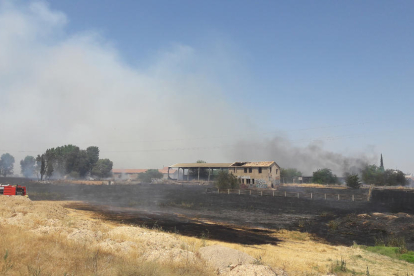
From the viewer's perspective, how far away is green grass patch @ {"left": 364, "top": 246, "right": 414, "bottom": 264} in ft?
51.7

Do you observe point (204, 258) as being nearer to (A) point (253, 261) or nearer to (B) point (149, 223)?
(A) point (253, 261)

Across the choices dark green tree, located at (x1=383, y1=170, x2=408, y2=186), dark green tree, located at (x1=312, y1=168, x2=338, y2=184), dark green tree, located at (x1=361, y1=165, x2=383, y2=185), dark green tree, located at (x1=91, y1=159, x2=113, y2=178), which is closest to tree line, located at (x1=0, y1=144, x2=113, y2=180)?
dark green tree, located at (x1=91, y1=159, x2=113, y2=178)

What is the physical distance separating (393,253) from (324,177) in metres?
86.7

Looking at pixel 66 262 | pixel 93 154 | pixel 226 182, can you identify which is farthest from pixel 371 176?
pixel 93 154

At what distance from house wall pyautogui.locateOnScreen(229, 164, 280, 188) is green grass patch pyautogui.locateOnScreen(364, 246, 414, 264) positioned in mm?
56833

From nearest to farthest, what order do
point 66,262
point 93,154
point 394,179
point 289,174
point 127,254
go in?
point 66,262 < point 127,254 < point 394,179 < point 289,174 < point 93,154


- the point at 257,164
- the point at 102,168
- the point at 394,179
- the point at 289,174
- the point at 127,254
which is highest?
the point at 257,164

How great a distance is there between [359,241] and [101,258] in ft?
62.8

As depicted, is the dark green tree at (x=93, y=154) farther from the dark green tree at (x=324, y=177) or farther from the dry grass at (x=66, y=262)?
the dry grass at (x=66, y=262)

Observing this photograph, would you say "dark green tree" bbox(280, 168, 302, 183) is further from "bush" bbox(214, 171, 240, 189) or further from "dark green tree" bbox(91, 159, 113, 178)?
"dark green tree" bbox(91, 159, 113, 178)

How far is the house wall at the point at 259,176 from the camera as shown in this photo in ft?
245

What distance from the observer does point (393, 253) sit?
16844mm

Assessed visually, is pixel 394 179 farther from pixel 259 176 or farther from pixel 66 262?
pixel 66 262

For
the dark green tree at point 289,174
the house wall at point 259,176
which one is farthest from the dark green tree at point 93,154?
the dark green tree at point 289,174
